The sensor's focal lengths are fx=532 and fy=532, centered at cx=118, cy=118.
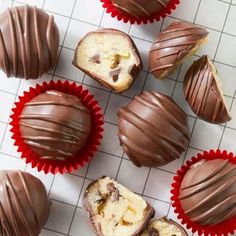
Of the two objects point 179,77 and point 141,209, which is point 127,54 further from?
point 141,209

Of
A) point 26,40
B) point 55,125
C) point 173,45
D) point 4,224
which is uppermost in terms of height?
point 173,45

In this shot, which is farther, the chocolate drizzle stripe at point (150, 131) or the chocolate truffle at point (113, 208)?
the chocolate truffle at point (113, 208)

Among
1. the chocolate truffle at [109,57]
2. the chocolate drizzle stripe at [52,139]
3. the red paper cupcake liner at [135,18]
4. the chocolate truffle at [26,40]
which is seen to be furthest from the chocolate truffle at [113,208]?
the red paper cupcake liner at [135,18]

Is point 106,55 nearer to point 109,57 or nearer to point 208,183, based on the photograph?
point 109,57

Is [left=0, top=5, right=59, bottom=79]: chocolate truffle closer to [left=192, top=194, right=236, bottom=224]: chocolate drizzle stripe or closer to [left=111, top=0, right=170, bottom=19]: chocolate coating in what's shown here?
[left=111, top=0, right=170, bottom=19]: chocolate coating

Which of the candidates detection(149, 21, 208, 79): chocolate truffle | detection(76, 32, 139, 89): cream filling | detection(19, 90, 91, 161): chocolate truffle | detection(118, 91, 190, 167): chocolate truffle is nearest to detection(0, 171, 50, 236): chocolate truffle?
detection(19, 90, 91, 161): chocolate truffle

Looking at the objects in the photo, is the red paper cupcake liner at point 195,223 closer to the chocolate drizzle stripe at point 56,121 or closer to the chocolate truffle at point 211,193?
the chocolate truffle at point 211,193

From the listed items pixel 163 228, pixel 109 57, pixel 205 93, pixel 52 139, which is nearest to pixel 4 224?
pixel 52 139
